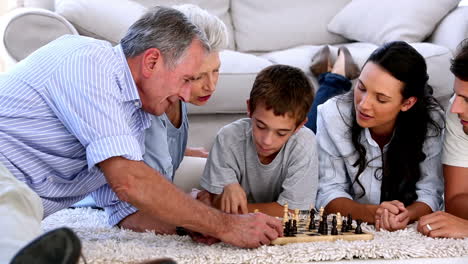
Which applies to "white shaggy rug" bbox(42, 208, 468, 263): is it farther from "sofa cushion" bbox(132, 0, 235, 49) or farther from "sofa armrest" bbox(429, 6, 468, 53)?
"sofa cushion" bbox(132, 0, 235, 49)

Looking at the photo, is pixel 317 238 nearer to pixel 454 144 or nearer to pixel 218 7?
pixel 454 144

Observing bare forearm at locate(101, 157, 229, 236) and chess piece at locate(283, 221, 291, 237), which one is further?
chess piece at locate(283, 221, 291, 237)

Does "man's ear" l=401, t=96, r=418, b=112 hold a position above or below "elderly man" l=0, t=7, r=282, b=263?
below

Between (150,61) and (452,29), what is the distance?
2451mm

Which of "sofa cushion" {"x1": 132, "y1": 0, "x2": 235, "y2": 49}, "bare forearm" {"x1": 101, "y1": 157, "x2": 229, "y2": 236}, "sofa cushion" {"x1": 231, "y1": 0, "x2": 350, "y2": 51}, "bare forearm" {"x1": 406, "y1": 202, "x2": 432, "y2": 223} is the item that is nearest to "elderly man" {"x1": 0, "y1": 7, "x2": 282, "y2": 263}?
"bare forearm" {"x1": 101, "y1": 157, "x2": 229, "y2": 236}

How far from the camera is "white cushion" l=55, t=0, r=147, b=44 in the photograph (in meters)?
3.72

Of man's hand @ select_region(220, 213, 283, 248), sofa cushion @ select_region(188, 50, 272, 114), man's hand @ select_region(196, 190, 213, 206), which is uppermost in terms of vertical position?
man's hand @ select_region(220, 213, 283, 248)

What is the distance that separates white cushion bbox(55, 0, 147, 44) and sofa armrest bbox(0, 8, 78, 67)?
0.77 feet

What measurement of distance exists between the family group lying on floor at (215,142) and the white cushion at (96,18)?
1.10m

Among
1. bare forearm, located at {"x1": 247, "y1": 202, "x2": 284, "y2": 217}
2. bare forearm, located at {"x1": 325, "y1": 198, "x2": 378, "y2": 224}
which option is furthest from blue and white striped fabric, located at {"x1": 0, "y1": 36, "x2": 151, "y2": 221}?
bare forearm, located at {"x1": 325, "y1": 198, "x2": 378, "y2": 224}

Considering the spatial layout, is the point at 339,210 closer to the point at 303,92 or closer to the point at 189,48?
the point at 303,92

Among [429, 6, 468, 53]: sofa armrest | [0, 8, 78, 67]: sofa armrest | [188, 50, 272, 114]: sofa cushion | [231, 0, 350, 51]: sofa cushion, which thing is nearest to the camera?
[0, 8, 78, 67]: sofa armrest

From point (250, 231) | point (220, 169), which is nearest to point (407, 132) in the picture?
point (220, 169)

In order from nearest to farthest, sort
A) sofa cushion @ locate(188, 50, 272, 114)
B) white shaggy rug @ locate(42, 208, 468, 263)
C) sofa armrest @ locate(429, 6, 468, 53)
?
white shaggy rug @ locate(42, 208, 468, 263)
sofa cushion @ locate(188, 50, 272, 114)
sofa armrest @ locate(429, 6, 468, 53)
